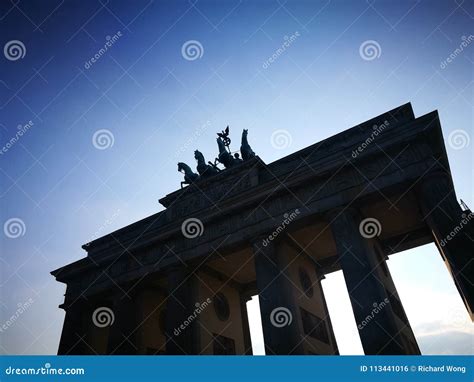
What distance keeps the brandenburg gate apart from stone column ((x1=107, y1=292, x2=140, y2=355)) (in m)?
0.08

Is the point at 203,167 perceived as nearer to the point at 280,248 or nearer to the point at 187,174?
the point at 187,174

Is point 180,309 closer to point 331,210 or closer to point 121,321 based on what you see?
point 121,321

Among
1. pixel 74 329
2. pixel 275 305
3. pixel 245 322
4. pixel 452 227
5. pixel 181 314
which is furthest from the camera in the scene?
pixel 245 322

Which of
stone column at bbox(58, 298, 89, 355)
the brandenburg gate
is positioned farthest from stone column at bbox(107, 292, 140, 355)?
stone column at bbox(58, 298, 89, 355)

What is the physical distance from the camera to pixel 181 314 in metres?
17.9

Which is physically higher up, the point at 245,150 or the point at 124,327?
the point at 245,150

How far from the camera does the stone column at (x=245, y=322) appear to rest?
21422 mm

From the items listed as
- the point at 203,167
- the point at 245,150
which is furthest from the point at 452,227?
the point at 203,167

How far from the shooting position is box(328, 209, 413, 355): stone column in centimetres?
1237

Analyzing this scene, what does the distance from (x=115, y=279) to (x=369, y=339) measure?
15897 millimetres


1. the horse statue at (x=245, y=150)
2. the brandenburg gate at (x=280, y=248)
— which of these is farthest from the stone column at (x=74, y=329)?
the horse statue at (x=245, y=150)

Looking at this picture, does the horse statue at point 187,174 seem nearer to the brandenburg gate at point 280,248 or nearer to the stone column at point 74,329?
the brandenburg gate at point 280,248

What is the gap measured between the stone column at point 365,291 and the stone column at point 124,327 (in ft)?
42.7

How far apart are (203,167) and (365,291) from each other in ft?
45.9
